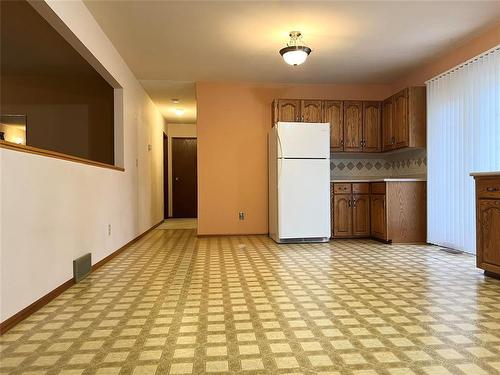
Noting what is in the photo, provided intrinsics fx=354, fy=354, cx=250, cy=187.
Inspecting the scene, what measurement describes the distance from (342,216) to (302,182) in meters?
0.85

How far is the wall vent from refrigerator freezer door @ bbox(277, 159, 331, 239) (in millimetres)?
2416

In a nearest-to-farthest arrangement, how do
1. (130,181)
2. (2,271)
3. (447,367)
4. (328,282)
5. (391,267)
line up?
(447,367) → (2,271) → (328,282) → (391,267) → (130,181)

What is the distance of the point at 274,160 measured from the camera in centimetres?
493

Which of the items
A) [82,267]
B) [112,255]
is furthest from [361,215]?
[82,267]

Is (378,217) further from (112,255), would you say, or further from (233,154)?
(112,255)

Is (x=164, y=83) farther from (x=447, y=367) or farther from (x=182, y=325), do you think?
(x=447, y=367)

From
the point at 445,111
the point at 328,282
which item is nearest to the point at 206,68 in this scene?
the point at 445,111

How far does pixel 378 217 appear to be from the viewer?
4.84m

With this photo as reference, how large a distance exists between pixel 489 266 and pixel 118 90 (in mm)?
4244

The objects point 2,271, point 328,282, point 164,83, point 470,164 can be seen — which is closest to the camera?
point 2,271

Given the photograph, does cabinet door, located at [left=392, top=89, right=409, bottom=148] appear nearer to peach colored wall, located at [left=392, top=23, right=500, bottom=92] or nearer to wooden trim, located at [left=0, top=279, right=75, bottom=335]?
peach colored wall, located at [left=392, top=23, right=500, bottom=92]

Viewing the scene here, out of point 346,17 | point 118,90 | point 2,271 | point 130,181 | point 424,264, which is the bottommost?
point 424,264

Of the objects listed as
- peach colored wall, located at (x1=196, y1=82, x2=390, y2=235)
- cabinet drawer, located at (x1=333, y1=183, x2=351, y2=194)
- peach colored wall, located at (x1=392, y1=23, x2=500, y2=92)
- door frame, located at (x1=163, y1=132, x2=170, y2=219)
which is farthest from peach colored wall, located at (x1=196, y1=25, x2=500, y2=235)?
door frame, located at (x1=163, y1=132, x2=170, y2=219)

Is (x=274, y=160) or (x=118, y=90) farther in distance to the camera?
(x=274, y=160)
